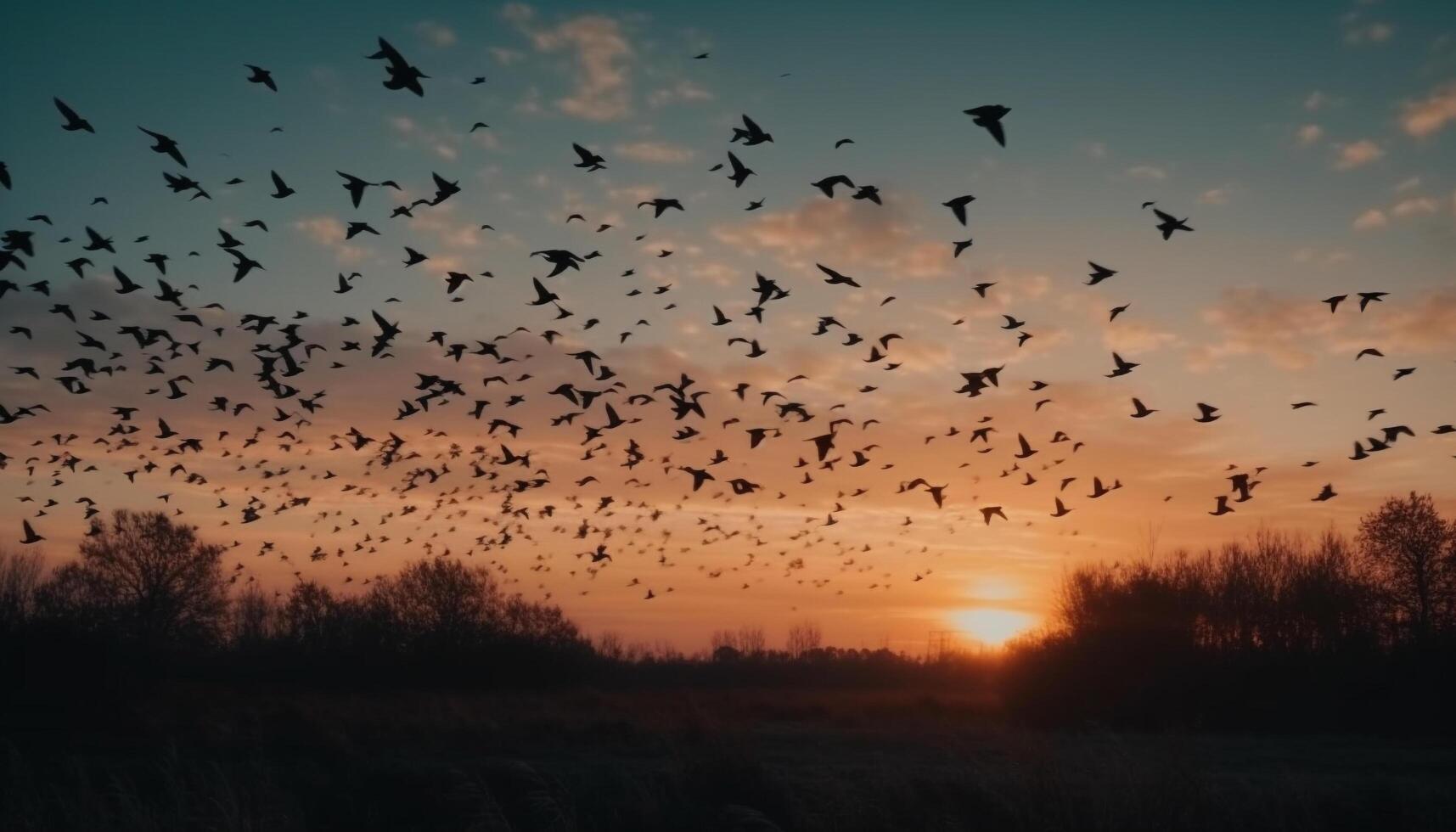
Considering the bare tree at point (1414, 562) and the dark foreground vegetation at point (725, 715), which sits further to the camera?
the bare tree at point (1414, 562)

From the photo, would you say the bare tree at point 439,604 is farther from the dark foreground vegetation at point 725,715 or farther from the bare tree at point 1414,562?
the bare tree at point 1414,562

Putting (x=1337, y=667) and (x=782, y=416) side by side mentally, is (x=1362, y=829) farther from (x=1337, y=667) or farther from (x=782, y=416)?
(x=1337, y=667)

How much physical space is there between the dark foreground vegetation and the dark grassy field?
100 millimetres

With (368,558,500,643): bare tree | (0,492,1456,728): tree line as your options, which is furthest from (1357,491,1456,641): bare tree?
(368,558,500,643): bare tree

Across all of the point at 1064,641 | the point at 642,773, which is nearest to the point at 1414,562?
the point at 1064,641

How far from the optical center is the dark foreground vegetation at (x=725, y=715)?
16.4 m

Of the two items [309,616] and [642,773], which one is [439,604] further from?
[642,773]

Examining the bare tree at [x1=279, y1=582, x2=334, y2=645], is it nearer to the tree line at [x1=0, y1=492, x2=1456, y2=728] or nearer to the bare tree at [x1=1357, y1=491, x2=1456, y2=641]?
the tree line at [x1=0, y1=492, x2=1456, y2=728]

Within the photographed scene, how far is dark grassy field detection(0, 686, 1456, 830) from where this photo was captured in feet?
50.3

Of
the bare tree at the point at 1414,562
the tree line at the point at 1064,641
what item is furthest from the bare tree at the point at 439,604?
the bare tree at the point at 1414,562

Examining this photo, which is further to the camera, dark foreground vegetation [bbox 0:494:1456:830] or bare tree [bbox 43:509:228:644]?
bare tree [bbox 43:509:228:644]

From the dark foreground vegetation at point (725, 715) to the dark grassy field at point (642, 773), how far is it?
100 millimetres

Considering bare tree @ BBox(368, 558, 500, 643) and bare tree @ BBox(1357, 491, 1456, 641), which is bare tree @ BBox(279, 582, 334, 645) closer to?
bare tree @ BBox(368, 558, 500, 643)

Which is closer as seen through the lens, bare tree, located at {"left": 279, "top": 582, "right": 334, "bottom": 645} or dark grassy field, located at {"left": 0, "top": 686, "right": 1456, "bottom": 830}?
dark grassy field, located at {"left": 0, "top": 686, "right": 1456, "bottom": 830}
